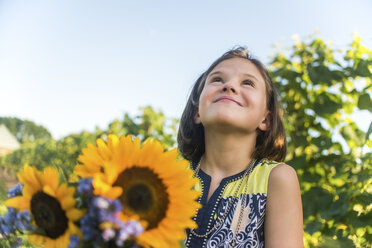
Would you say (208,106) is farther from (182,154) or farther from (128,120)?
(128,120)

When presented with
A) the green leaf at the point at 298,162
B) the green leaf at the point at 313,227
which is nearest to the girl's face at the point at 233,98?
the green leaf at the point at 313,227

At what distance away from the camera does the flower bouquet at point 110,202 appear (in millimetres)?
495

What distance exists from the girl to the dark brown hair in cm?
2

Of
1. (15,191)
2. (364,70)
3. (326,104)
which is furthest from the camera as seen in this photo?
(326,104)

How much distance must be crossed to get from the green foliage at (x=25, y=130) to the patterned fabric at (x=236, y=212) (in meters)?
39.2

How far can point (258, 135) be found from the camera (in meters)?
1.74

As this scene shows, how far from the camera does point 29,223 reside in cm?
54

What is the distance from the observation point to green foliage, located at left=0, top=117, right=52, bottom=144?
124ft

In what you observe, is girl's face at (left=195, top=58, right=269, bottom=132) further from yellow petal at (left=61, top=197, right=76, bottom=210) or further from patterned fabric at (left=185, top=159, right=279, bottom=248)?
yellow petal at (left=61, top=197, right=76, bottom=210)

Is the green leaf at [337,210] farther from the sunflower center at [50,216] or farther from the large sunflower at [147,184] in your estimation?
the sunflower center at [50,216]

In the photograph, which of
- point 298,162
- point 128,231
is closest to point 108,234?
point 128,231

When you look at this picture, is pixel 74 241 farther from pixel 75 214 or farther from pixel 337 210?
pixel 337 210

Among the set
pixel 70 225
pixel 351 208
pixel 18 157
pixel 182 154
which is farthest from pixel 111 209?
pixel 18 157

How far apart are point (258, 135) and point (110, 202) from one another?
1.33m
